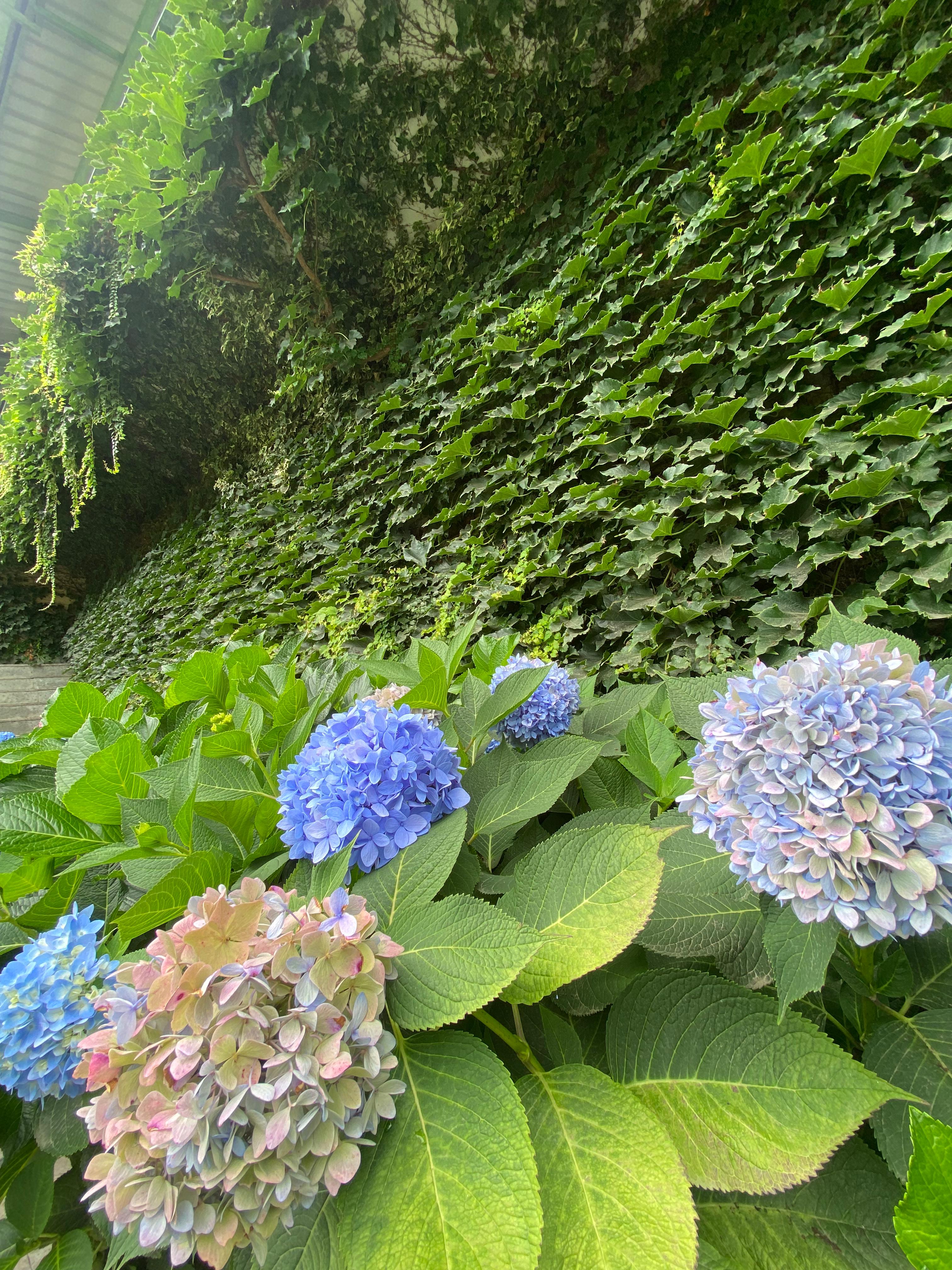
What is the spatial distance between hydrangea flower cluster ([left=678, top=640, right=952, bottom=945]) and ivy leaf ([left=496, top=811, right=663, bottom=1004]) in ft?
0.30

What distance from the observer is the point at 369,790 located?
2.11 ft

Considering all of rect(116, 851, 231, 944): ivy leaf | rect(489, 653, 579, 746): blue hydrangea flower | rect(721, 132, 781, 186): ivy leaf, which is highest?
rect(721, 132, 781, 186): ivy leaf

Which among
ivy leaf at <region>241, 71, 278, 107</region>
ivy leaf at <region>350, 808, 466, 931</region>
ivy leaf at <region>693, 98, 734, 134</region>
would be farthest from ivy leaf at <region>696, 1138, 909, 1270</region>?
ivy leaf at <region>241, 71, 278, 107</region>

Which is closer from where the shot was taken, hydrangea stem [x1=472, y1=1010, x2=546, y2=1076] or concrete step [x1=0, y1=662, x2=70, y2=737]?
hydrangea stem [x1=472, y1=1010, x2=546, y2=1076]

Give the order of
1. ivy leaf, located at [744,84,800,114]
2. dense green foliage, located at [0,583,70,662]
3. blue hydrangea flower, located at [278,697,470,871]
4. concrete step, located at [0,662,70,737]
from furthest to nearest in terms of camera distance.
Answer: dense green foliage, located at [0,583,70,662], concrete step, located at [0,662,70,737], ivy leaf, located at [744,84,800,114], blue hydrangea flower, located at [278,697,470,871]

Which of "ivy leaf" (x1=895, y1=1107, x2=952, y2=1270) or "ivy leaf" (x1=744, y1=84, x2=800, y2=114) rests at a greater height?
"ivy leaf" (x1=744, y1=84, x2=800, y2=114)

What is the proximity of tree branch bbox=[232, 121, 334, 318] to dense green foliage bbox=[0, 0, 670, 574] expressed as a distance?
0.01 meters

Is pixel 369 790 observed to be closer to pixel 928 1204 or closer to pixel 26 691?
pixel 928 1204

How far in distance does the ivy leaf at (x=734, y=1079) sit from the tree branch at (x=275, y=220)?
4.37 metres

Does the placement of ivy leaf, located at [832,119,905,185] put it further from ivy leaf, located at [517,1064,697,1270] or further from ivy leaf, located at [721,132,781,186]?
ivy leaf, located at [517,1064,697,1270]

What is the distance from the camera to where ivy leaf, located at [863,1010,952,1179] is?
0.42 m

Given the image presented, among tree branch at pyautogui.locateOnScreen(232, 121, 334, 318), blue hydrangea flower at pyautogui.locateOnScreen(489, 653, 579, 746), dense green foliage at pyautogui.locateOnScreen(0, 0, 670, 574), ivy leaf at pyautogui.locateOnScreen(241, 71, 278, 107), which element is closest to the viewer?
blue hydrangea flower at pyautogui.locateOnScreen(489, 653, 579, 746)

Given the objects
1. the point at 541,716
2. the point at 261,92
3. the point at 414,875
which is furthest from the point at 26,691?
the point at 414,875

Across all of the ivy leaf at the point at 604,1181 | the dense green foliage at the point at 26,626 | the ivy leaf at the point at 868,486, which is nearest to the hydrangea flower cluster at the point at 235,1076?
the ivy leaf at the point at 604,1181
